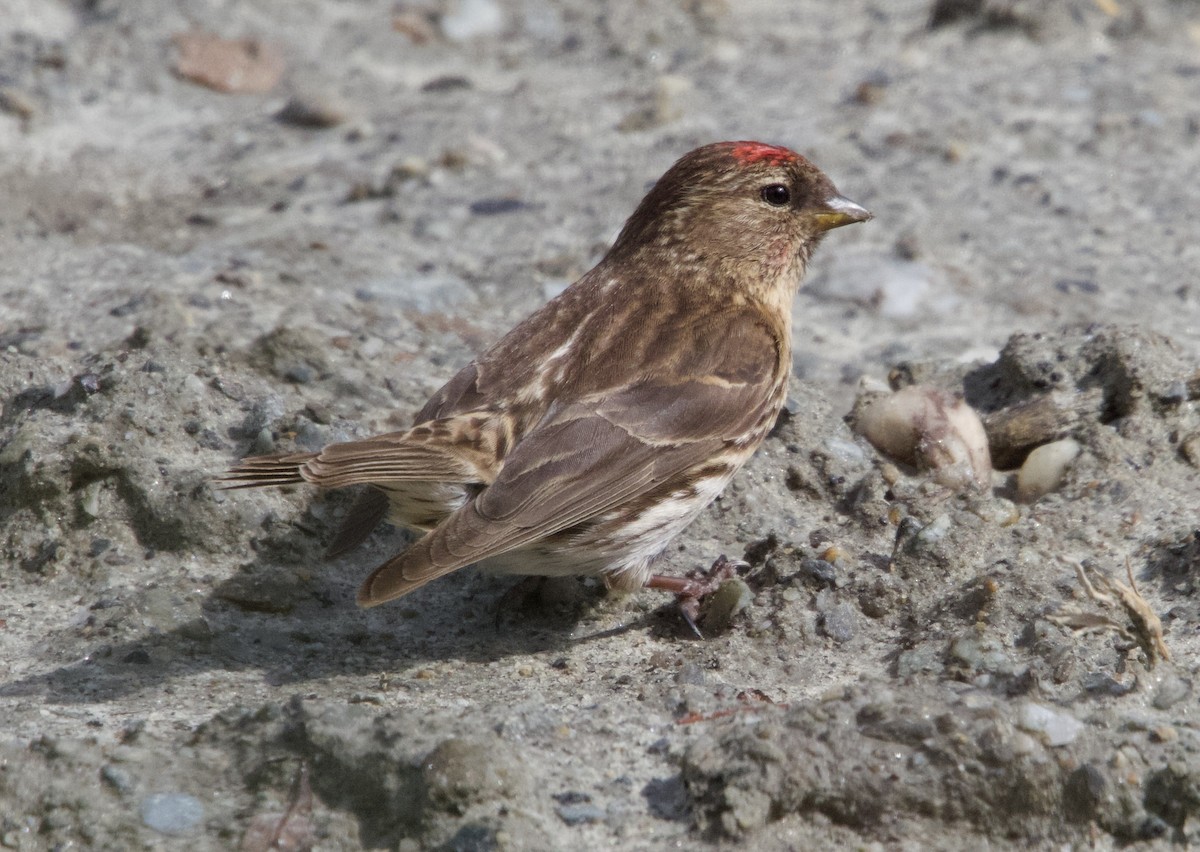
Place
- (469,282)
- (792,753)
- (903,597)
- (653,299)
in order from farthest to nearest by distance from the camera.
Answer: (469,282) → (653,299) → (903,597) → (792,753)

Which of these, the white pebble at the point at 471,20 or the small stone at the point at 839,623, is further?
the white pebble at the point at 471,20

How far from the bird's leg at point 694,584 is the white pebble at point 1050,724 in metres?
1.12

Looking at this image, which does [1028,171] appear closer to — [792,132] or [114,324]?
[792,132]

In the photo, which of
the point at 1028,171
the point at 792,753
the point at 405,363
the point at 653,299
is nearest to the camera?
the point at 792,753

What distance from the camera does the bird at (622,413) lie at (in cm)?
384

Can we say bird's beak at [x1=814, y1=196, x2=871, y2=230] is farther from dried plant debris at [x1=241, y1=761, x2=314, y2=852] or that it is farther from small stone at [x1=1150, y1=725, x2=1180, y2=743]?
dried plant debris at [x1=241, y1=761, x2=314, y2=852]

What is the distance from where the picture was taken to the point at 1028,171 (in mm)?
6762

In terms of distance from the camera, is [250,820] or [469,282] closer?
[250,820]

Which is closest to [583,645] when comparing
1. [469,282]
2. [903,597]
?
[903,597]

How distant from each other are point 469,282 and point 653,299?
1.65 m

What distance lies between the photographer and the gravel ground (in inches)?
124

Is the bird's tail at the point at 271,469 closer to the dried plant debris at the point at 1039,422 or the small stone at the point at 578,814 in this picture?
the small stone at the point at 578,814

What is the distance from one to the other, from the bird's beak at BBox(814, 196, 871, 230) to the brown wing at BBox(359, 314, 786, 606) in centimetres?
58

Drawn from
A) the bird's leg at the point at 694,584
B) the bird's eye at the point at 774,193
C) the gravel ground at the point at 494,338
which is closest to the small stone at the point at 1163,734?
the gravel ground at the point at 494,338
